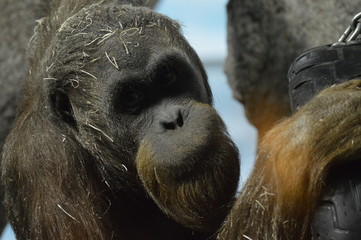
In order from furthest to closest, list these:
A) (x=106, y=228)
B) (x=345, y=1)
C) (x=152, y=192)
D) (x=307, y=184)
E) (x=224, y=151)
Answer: (x=345, y=1) < (x=106, y=228) < (x=152, y=192) < (x=224, y=151) < (x=307, y=184)

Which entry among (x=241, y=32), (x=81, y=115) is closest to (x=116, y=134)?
(x=81, y=115)

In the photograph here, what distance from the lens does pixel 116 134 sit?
4.08 meters

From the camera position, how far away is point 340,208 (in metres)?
2.87

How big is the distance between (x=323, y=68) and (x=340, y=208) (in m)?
0.58

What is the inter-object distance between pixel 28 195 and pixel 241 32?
13.2 ft

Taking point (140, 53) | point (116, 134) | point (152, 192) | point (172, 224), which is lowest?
point (172, 224)

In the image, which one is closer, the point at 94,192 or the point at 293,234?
the point at 293,234

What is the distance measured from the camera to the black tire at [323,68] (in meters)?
3.04

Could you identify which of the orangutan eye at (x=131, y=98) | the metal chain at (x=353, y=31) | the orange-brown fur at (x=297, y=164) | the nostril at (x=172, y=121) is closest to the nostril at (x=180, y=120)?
the nostril at (x=172, y=121)

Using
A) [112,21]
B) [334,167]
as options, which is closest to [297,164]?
[334,167]

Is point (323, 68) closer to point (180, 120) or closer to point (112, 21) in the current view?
point (180, 120)

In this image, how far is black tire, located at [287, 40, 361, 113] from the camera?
3037 mm

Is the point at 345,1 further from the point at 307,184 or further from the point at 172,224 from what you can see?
the point at 307,184

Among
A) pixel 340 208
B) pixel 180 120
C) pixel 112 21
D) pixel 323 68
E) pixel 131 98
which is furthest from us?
pixel 112 21
